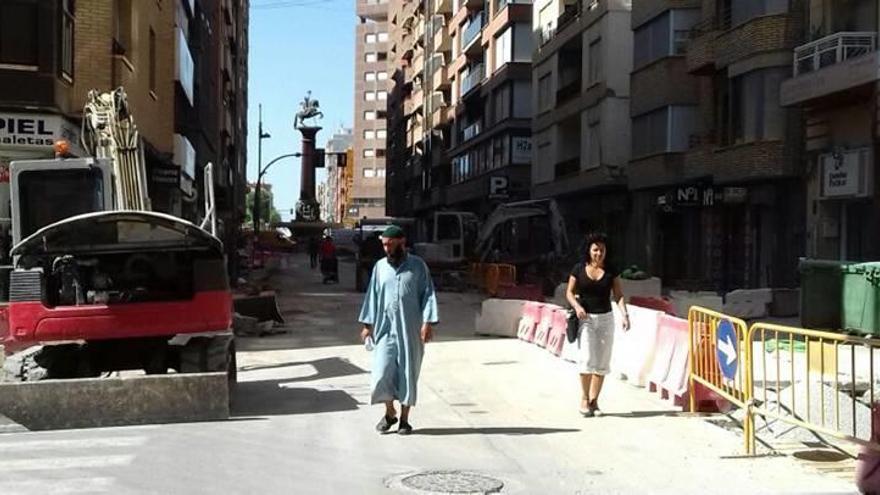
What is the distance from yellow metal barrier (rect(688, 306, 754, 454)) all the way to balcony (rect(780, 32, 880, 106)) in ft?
53.8

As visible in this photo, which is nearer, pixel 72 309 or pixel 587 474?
pixel 587 474

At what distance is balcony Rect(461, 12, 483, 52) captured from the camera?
62.7 metres

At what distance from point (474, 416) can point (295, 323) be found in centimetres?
1160

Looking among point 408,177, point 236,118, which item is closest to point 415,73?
point 408,177

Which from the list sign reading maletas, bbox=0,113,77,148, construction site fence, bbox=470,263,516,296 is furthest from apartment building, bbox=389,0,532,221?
sign reading maletas, bbox=0,113,77,148

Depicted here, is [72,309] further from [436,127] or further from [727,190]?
[436,127]

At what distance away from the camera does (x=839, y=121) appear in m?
26.4

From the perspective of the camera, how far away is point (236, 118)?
8200 centimetres

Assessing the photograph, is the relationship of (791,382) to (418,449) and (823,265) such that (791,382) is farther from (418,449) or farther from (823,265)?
(823,265)

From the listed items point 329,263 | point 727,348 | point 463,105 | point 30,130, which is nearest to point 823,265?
point 727,348

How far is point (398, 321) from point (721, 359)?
9.27 feet

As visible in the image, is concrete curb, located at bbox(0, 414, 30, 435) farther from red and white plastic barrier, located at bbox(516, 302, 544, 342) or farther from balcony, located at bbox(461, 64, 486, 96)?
balcony, located at bbox(461, 64, 486, 96)

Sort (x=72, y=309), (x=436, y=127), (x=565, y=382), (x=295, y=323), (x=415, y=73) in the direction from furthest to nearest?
(x=415, y=73)
(x=436, y=127)
(x=295, y=323)
(x=565, y=382)
(x=72, y=309)

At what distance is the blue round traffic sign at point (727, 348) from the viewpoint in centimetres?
826
